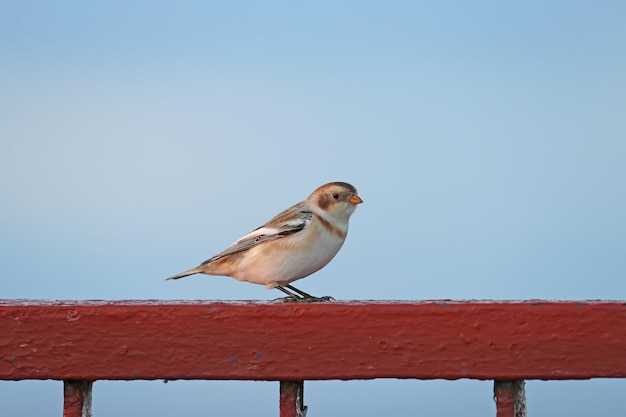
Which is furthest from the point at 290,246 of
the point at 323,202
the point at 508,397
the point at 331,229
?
the point at 508,397

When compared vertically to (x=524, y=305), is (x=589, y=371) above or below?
below

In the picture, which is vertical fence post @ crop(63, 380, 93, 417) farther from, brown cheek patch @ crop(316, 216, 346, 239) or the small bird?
brown cheek patch @ crop(316, 216, 346, 239)

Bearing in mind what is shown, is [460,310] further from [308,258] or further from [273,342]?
[308,258]

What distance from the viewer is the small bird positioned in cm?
487

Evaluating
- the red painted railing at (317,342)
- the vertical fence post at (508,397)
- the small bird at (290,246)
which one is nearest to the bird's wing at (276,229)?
the small bird at (290,246)

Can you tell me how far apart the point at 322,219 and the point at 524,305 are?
2.66m

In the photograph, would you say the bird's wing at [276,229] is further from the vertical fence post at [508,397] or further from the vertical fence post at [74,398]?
the vertical fence post at [508,397]

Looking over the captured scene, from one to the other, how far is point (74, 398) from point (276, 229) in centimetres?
248

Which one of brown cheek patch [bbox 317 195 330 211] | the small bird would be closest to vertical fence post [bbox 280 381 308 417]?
the small bird

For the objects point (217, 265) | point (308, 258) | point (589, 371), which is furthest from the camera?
point (217, 265)

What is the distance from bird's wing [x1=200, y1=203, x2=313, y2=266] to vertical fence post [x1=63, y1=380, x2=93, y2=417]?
A: 94.5 inches

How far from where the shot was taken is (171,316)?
Answer: 8.29ft

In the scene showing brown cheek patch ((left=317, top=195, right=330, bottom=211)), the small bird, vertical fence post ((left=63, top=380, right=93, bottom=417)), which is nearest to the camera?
vertical fence post ((left=63, top=380, right=93, bottom=417))

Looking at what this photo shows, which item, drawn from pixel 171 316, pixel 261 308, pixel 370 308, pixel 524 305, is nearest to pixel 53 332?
pixel 171 316
